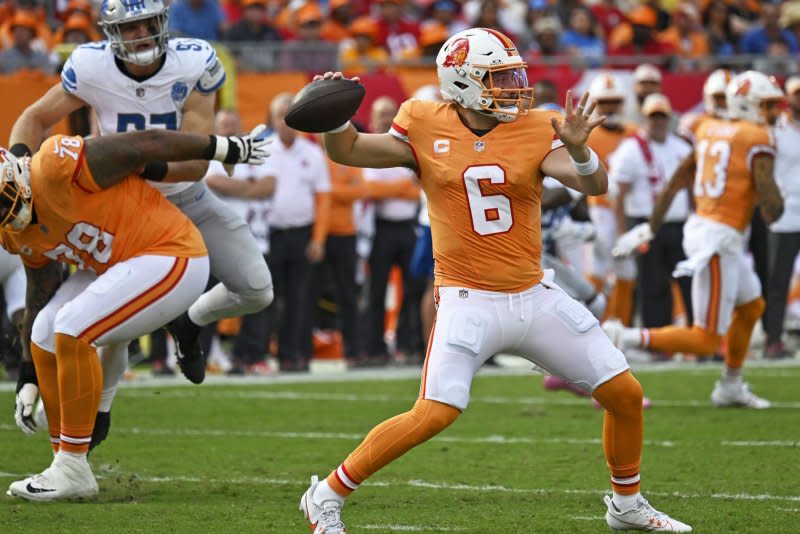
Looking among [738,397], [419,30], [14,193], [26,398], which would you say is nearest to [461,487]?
[26,398]

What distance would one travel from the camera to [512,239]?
5.60m

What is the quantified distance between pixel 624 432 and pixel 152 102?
2.62 m

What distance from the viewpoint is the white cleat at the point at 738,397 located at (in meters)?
9.32

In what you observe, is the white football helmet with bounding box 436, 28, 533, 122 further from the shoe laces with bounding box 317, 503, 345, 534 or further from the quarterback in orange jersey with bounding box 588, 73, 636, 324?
the quarterback in orange jersey with bounding box 588, 73, 636, 324

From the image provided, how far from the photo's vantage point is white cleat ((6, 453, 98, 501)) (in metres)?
6.26

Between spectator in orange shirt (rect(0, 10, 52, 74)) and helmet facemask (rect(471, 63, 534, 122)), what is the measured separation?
24.8 ft

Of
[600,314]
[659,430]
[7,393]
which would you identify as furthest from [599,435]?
[7,393]

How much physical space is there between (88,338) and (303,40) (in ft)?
A: 29.4

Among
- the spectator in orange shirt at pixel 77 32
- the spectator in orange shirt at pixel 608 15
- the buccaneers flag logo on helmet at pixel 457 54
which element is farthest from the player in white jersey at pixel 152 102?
the spectator in orange shirt at pixel 608 15

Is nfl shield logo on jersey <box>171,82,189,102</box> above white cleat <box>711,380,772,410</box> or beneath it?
above

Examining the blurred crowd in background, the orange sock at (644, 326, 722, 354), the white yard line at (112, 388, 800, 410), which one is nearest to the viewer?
the orange sock at (644, 326, 722, 354)

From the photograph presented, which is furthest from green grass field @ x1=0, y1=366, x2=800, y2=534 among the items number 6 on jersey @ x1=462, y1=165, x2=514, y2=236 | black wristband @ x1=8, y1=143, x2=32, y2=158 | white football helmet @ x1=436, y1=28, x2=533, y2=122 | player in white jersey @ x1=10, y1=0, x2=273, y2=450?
white football helmet @ x1=436, y1=28, x2=533, y2=122

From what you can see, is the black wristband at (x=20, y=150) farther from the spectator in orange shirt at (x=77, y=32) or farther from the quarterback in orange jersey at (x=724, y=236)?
the spectator in orange shirt at (x=77, y=32)

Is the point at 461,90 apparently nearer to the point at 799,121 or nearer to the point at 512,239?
the point at 512,239
